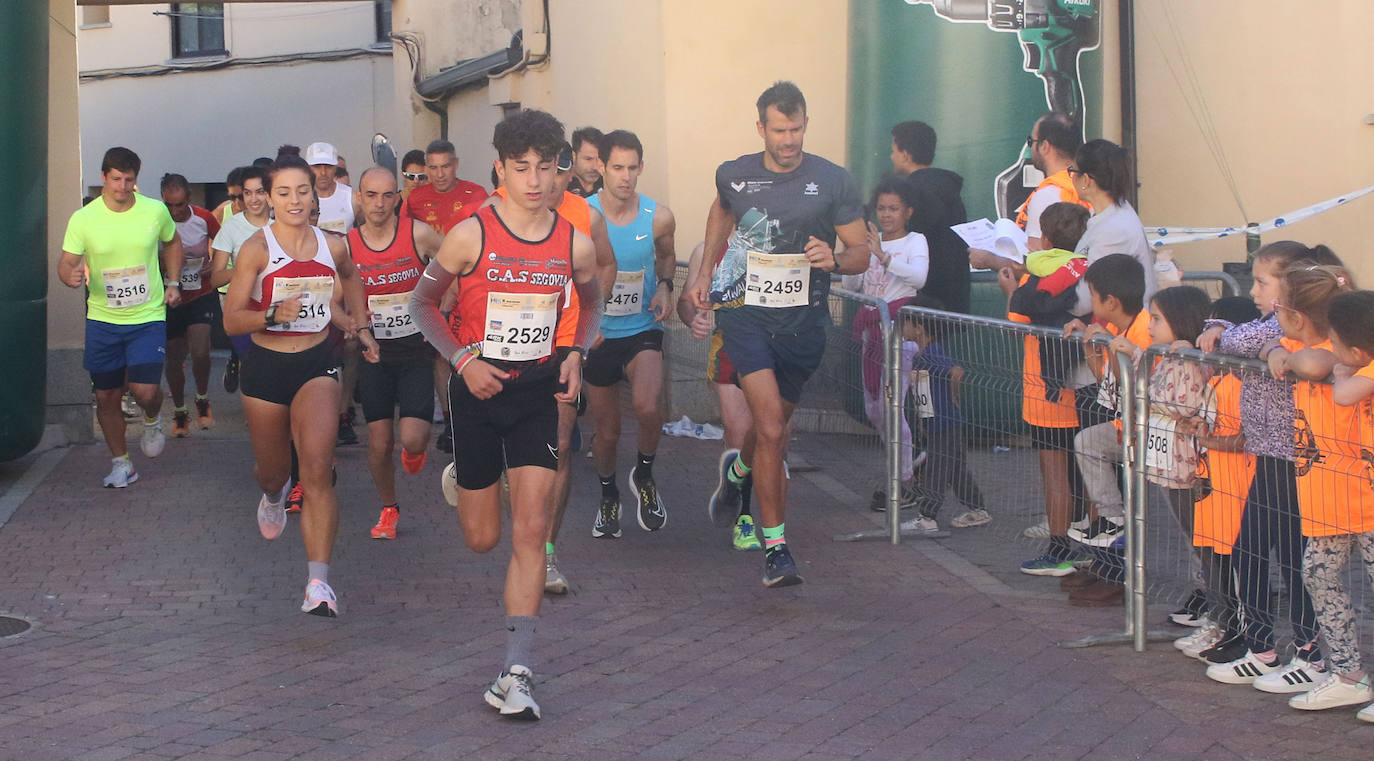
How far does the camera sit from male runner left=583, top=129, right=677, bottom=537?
789 cm

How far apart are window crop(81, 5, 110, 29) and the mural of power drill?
19.9 metres

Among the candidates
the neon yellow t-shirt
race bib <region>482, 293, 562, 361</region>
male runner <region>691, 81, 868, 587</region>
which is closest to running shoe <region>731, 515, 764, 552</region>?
male runner <region>691, 81, 868, 587</region>

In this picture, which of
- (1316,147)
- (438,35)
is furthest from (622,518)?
(438,35)

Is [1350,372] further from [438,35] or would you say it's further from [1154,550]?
[438,35]

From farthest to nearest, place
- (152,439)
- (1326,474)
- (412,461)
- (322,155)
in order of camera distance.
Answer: (322,155)
(152,439)
(412,461)
(1326,474)

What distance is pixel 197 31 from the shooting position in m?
26.3

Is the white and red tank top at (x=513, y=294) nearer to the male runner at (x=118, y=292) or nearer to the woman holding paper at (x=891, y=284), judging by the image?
the woman holding paper at (x=891, y=284)

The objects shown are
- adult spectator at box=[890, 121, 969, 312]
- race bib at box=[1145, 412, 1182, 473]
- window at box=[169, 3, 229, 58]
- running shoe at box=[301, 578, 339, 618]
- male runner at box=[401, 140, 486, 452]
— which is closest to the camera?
race bib at box=[1145, 412, 1182, 473]

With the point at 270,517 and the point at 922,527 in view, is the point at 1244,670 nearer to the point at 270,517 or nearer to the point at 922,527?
the point at 922,527

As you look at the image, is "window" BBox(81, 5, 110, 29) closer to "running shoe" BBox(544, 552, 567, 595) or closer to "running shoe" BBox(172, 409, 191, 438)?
"running shoe" BBox(172, 409, 191, 438)

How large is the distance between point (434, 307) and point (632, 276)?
2.46 metres

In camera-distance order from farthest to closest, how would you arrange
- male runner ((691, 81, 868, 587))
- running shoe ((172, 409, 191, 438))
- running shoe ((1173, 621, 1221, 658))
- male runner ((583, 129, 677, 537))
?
running shoe ((172, 409, 191, 438))
male runner ((583, 129, 677, 537))
male runner ((691, 81, 868, 587))
running shoe ((1173, 621, 1221, 658))

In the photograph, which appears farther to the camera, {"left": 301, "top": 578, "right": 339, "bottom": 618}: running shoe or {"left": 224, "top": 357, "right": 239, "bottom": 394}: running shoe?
{"left": 224, "top": 357, "right": 239, "bottom": 394}: running shoe

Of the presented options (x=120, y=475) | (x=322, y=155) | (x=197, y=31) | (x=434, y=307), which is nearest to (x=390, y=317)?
(x=434, y=307)
